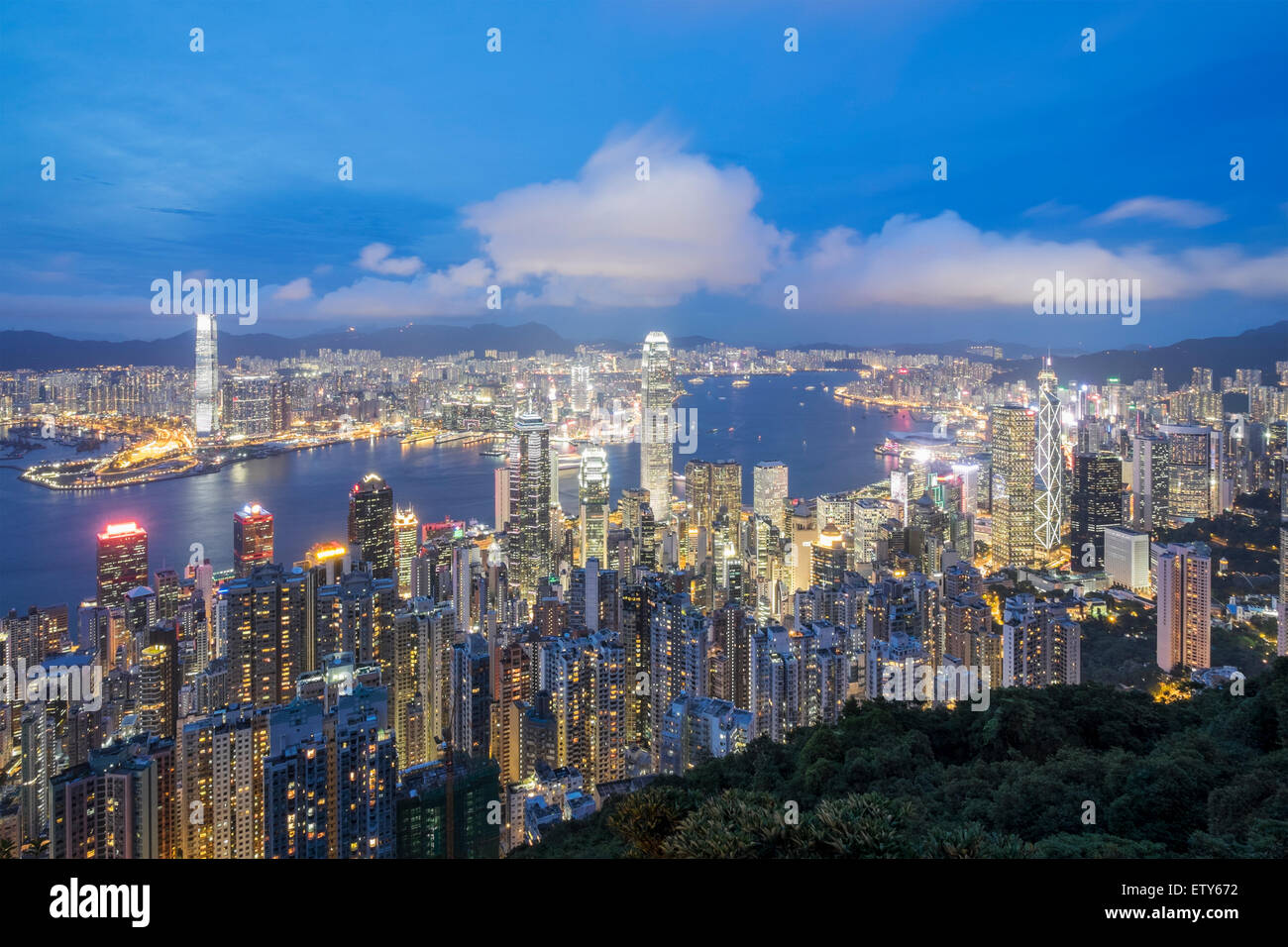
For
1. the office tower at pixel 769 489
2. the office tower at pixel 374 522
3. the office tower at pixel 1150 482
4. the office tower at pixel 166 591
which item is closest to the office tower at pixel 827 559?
the office tower at pixel 769 489

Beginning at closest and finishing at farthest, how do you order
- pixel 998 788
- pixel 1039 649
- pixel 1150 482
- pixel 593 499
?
pixel 998 788 → pixel 1039 649 → pixel 1150 482 → pixel 593 499

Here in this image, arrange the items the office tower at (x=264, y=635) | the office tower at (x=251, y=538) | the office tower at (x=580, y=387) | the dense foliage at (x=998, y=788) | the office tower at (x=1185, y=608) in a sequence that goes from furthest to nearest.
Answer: the office tower at (x=580, y=387) < the office tower at (x=1185, y=608) < the office tower at (x=251, y=538) < the office tower at (x=264, y=635) < the dense foliage at (x=998, y=788)

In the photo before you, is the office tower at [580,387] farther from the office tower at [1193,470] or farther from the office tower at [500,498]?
the office tower at [1193,470]

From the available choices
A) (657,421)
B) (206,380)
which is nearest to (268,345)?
(206,380)

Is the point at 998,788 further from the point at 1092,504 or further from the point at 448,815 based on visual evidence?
the point at 1092,504

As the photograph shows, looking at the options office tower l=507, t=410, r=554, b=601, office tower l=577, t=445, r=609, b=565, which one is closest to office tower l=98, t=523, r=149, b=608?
office tower l=507, t=410, r=554, b=601

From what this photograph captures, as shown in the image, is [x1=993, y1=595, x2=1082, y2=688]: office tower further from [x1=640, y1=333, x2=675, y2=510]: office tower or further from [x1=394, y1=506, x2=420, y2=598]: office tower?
[x1=394, y1=506, x2=420, y2=598]: office tower
